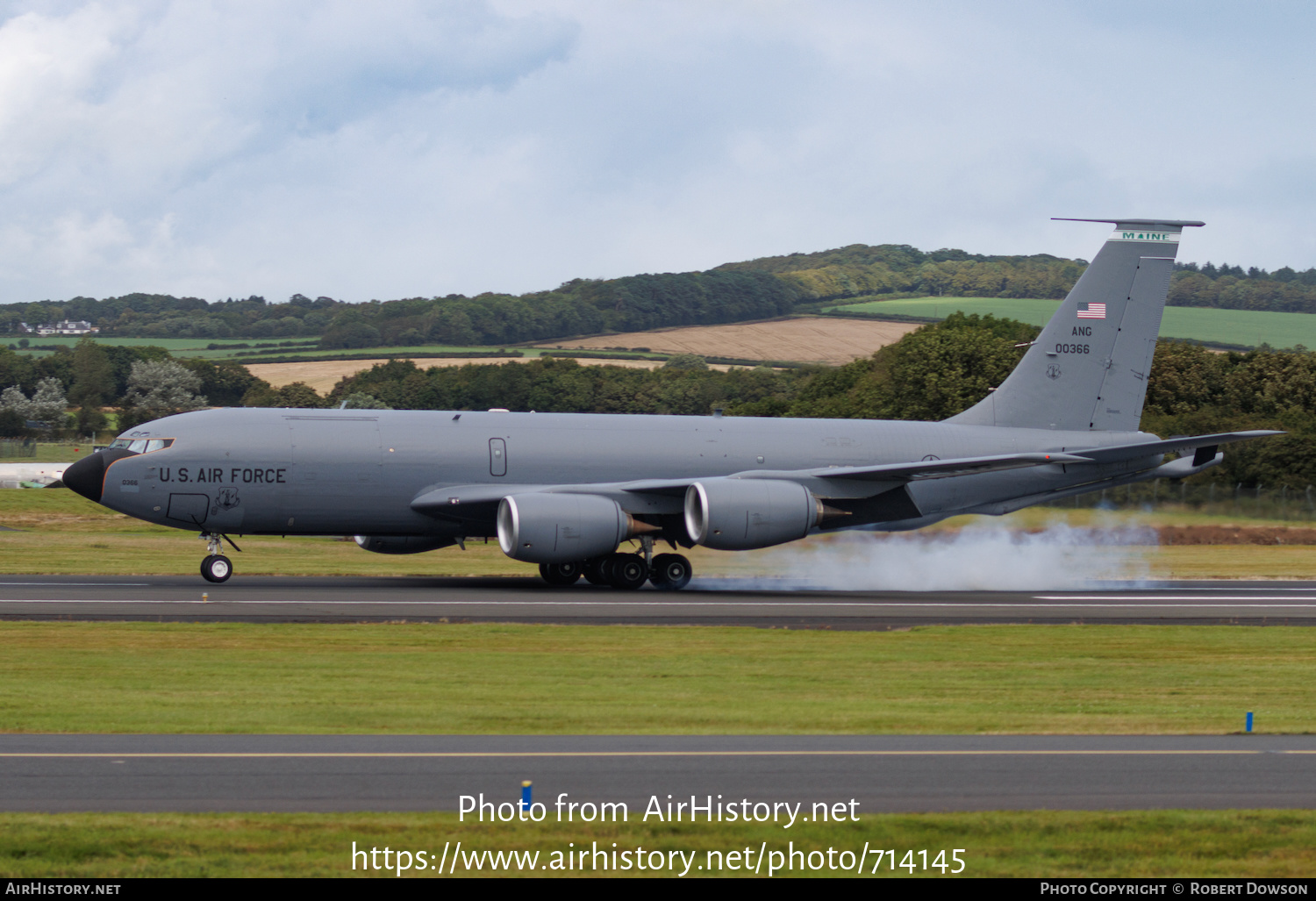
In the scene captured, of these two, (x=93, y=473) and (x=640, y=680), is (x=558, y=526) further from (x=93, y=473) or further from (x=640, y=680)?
(x=640, y=680)

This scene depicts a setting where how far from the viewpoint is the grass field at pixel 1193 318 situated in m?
124

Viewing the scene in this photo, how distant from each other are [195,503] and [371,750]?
19.7m

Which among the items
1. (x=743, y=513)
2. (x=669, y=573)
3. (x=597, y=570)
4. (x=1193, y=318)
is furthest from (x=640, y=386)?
(x=1193, y=318)

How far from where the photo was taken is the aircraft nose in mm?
29703

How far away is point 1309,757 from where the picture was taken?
12.1 m

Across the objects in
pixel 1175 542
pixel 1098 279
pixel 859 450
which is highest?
pixel 1098 279

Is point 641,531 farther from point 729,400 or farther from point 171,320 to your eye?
point 171,320

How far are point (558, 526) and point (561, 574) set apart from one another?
3889 mm

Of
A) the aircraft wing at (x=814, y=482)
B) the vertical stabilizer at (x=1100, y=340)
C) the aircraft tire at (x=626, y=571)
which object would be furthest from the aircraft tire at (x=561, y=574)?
the vertical stabilizer at (x=1100, y=340)

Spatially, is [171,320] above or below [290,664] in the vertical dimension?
above

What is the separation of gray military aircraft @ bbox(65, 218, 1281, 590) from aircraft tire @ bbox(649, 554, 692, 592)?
0.16 feet
